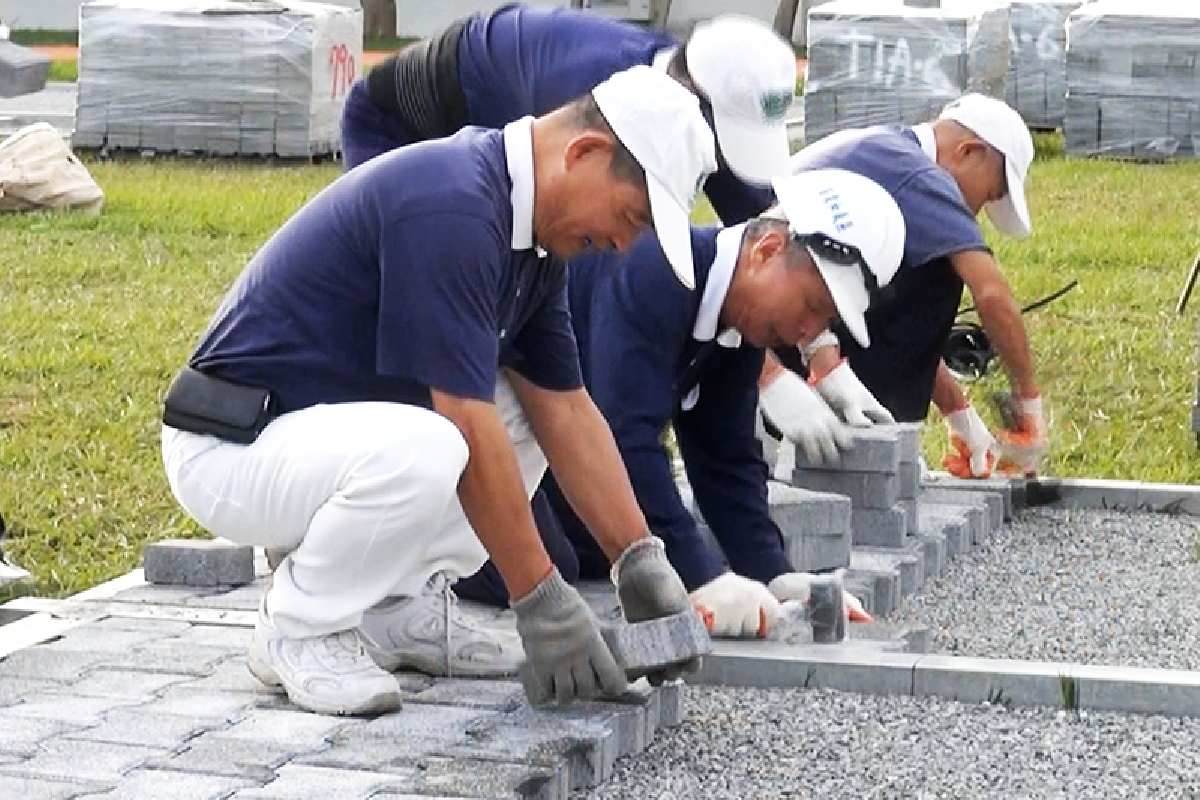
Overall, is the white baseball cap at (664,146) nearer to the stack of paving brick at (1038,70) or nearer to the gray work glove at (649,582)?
the gray work glove at (649,582)

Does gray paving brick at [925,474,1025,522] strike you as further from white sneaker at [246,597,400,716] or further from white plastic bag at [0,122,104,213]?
white plastic bag at [0,122,104,213]

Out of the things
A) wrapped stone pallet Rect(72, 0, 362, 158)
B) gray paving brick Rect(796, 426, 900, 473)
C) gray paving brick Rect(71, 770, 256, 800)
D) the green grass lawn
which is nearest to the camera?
gray paving brick Rect(71, 770, 256, 800)

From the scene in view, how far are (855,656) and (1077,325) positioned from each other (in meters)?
5.18

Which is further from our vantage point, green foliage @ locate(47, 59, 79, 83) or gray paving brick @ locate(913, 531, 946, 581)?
green foliage @ locate(47, 59, 79, 83)

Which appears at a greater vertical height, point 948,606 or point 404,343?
point 404,343

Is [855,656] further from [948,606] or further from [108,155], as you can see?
[108,155]

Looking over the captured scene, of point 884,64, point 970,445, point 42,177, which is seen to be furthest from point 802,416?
point 884,64

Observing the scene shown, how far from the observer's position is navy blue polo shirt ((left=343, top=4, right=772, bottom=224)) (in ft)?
16.5

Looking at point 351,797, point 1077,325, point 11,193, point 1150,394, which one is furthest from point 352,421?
point 11,193

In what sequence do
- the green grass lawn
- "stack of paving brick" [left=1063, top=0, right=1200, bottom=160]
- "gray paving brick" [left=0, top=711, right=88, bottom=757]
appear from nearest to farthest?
"gray paving brick" [left=0, top=711, right=88, bottom=757], the green grass lawn, "stack of paving brick" [left=1063, top=0, right=1200, bottom=160]

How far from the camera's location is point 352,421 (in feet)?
13.2

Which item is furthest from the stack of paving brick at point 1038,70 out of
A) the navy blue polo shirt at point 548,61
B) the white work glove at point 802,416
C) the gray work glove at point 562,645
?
the gray work glove at point 562,645

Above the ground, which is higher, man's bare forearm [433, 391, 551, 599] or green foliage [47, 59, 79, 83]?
man's bare forearm [433, 391, 551, 599]

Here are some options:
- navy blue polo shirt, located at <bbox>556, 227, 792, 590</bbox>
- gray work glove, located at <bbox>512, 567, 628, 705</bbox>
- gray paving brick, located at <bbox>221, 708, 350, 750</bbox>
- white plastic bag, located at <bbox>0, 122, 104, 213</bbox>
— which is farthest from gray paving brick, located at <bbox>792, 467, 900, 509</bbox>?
white plastic bag, located at <bbox>0, 122, 104, 213</bbox>
